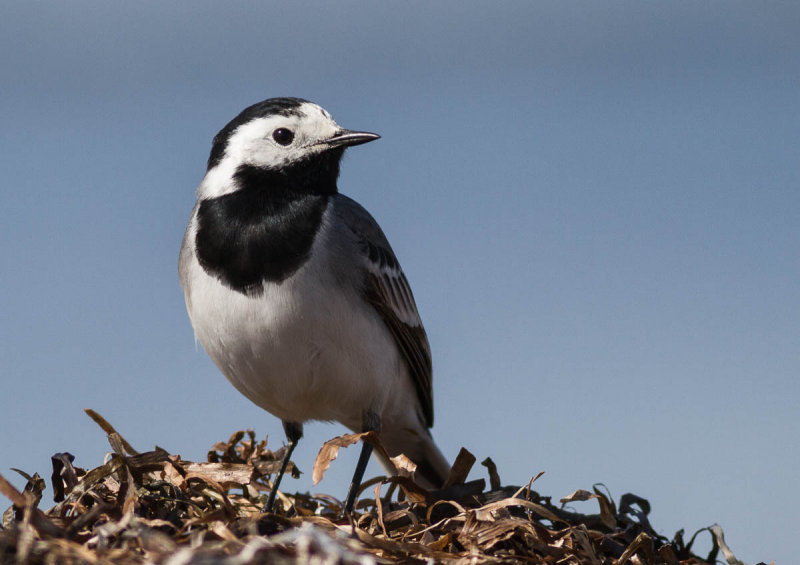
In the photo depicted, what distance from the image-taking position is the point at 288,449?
4.48 m

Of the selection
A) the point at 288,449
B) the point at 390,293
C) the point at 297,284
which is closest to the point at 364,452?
the point at 288,449

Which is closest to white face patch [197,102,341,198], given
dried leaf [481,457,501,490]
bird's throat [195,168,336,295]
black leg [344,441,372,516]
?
bird's throat [195,168,336,295]

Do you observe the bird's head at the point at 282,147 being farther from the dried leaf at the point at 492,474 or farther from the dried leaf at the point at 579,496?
the dried leaf at the point at 579,496

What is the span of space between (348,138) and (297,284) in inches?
41.2

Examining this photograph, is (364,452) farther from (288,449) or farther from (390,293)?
(390,293)

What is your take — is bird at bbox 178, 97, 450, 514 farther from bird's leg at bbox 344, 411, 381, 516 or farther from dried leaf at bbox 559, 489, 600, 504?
dried leaf at bbox 559, 489, 600, 504

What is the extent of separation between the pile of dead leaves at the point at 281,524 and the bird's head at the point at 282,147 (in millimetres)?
1502

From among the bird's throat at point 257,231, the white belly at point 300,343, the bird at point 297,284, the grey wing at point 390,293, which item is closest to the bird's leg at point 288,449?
the bird at point 297,284

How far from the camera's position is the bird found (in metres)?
4.08

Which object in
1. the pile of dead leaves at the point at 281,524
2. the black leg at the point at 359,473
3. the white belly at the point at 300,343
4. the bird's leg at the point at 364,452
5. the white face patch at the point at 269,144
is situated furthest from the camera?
the white face patch at the point at 269,144

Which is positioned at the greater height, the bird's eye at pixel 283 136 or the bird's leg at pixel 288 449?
the bird's eye at pixel 283 136

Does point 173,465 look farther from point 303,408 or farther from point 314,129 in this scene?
point 314,129

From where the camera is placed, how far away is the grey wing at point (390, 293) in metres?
4.53

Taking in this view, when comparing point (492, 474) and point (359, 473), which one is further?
point (359, 473)
